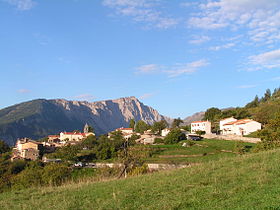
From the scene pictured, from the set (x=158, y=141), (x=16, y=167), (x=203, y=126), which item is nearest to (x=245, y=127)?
(x=203, y=126)

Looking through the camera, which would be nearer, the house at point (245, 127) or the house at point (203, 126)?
the house at point (245, 127)

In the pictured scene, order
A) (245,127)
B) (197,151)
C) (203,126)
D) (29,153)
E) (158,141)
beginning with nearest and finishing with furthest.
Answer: (197,151)
(245,127)
(29,153)
(158,141)
(203,126)

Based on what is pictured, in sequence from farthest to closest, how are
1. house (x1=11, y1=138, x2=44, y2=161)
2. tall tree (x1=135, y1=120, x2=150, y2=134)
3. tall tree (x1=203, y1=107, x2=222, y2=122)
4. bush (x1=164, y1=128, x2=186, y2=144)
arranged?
tall tree (x1=135, y1=120, x2=150, y2=134), tall tree (x1=203, y1=107, x2=222, y2=122), house (x1=11, y1=138, x2=44, y2=161), bush (x1=164, y1=128, x2=186, y2=144)

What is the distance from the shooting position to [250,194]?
26.2 feet

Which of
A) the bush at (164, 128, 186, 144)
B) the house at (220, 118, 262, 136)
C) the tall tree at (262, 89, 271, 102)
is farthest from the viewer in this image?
the tall tree at (262, 89, 271, 102)

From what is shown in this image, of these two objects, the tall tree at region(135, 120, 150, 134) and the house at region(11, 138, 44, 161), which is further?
the tall tree at region(135, 120, 150, 134)

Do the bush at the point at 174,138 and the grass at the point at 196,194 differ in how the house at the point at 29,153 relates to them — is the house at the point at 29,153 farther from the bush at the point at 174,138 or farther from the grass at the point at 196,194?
the grass at the point at 196,194

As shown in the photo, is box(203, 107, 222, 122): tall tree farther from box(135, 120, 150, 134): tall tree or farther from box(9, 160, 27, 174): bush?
box(9, 160, 27, 174): bush

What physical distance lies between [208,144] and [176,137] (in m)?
12.8

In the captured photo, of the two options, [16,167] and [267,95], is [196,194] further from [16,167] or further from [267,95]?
[267,95]

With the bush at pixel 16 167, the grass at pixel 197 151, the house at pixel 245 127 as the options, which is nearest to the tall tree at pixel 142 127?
the house at pixel 245 127

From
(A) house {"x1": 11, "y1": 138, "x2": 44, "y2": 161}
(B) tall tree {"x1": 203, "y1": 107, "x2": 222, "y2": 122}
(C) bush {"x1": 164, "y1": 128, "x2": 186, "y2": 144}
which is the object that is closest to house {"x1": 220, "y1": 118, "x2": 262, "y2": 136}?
(C) bush {"x1": 164, "y1": 128, "x2": 186, "y2": 144}

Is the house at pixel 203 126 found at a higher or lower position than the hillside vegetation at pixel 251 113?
lower

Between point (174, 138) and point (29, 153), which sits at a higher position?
point (174, 138)
